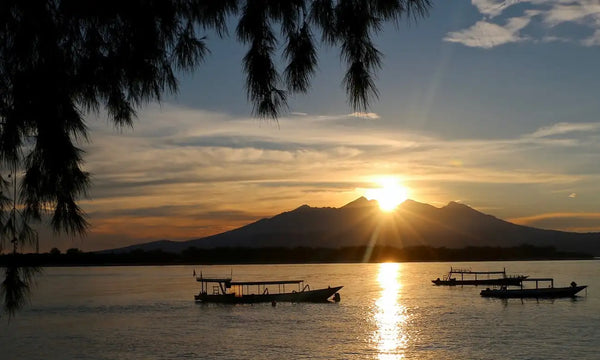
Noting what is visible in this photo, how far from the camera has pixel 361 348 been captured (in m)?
43.4

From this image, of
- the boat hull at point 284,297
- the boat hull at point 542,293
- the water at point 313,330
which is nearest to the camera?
the water at point 313,330

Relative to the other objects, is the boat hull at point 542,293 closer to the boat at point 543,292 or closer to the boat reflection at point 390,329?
the boat at point 543,292

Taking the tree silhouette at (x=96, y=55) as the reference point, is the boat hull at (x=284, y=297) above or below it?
below

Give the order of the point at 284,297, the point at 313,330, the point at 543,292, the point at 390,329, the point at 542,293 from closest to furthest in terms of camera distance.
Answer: the point at 313,330 → the point at 390,329 → the point at 284,297 → the point at 543,292 → the point at 542,293

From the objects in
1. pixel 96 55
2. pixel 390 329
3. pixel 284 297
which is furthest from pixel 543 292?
pixel 96 55

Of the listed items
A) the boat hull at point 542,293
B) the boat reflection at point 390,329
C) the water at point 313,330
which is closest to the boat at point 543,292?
the boat hull at point 542,293

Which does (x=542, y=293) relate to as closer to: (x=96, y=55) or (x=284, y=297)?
(x=284, y=297)

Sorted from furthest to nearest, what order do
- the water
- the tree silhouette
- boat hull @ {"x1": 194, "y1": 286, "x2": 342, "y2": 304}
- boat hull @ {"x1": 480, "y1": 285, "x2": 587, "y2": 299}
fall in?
boat hull @ {"x1": 480, "y1": 285, "x2": 587, "y2": 299} → boat hull @ {"x1": 194, "y1": 286, "x2": 342, "y2": 304} → the water → the tree silhouette

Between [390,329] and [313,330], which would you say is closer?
[313,330]

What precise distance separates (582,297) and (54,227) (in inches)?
3642

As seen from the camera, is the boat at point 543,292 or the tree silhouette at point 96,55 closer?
the tree silhouette at point 96,55

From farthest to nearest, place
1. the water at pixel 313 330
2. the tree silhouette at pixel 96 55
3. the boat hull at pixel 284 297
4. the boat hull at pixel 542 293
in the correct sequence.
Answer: the boat hull at pixel 542 293, the boat hull at pixel 284 297, the water at pixel 313 330, the tree silhouette at pixel 96 55

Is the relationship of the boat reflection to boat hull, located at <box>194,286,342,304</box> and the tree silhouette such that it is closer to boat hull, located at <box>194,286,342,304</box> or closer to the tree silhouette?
boat hull, located at <box>194,286,342,304</box>

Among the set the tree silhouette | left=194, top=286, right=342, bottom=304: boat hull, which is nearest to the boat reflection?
left=194, top=286, right=342, bottom=304: boat hull
